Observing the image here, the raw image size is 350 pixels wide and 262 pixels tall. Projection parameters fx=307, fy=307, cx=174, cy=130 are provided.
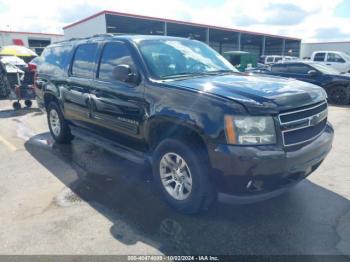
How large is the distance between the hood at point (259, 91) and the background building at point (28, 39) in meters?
37.9

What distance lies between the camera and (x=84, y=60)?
4.89 m

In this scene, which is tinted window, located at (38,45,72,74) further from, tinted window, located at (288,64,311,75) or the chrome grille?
tinted window, located at (288,64,311,75)

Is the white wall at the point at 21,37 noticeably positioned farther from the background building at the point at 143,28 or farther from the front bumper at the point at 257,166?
the front bumper at the point at 257,166

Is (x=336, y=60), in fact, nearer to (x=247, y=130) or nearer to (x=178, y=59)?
(x=178, y=59)

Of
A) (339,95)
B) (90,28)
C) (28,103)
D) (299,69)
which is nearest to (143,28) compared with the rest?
(90,28)

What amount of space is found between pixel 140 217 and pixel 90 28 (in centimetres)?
2649

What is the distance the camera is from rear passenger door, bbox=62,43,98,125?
4691mm

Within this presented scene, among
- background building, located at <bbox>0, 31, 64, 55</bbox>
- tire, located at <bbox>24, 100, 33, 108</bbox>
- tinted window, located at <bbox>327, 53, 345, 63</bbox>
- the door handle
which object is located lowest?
tire, located at <bbox>24, 100, 33, 108</bbox>

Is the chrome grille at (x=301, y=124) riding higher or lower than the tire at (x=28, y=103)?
higher

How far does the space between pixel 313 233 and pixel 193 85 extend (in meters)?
1.91

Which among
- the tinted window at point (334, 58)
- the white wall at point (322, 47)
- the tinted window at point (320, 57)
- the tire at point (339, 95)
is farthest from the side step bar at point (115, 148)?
the white wall at point (322, 47)

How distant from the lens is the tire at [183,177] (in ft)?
9.99

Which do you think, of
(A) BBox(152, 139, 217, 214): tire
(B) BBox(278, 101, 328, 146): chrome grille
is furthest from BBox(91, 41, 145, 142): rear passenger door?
(B) BBox(278, 101, 328, 146): chrome grille

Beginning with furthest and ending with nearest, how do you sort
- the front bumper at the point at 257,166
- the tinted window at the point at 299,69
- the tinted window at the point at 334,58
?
1. the tinted window at the point at 334,58
2. the tinted window at the point at 299,69
3. the front bumper at the point at 257,166
